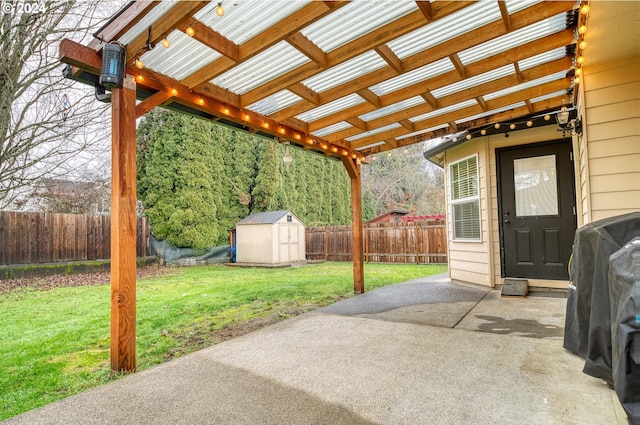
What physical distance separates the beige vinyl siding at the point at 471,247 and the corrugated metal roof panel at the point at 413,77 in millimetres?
2544

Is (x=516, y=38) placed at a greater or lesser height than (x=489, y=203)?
greater

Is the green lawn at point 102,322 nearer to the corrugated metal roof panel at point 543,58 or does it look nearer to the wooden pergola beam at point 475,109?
the wooden pergola beam at point 475,109

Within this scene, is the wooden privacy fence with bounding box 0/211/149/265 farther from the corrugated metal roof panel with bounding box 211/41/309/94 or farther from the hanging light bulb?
the hanging light bulb

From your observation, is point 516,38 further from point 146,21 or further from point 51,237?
point 51,237

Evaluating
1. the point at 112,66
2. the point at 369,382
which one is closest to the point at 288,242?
the point at 112,66

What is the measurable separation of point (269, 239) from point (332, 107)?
7794 millimetres

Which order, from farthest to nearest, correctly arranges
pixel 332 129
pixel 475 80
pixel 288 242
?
pixel 288 242 < pixel 332 129 < pixel 475 80

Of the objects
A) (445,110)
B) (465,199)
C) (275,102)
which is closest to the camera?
(275,102)

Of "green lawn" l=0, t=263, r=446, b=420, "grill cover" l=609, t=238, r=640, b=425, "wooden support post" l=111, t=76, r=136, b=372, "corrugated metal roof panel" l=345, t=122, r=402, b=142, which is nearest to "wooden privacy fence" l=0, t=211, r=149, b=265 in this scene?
→ "green lawn" l=0, t=263, r=446, b=420

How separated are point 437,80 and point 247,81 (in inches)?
76.6

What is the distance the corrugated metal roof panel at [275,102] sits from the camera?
145 inches

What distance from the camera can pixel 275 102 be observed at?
151 inches

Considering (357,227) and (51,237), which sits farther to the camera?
(51,237)

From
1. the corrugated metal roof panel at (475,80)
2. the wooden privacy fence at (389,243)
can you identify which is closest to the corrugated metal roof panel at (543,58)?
the corrugated metal roof panel at (475,80)
